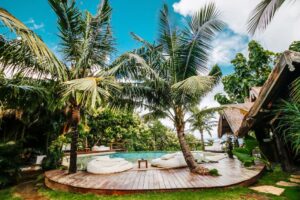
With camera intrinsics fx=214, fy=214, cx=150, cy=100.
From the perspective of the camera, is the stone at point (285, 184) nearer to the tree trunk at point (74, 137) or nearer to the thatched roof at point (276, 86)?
the thatched roof at point (276, 86)

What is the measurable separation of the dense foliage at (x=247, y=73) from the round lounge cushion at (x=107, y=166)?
16.2 m

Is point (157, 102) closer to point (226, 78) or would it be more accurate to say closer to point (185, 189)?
point (185, 189)

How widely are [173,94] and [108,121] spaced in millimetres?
13416

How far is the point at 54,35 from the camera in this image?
739 cm

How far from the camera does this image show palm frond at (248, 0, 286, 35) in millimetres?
3966

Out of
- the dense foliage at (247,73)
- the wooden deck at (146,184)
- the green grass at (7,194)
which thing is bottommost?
the green grass at (7,194)

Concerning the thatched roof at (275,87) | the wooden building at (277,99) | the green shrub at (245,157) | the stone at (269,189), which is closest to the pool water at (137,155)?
the green shrub at (245,157)

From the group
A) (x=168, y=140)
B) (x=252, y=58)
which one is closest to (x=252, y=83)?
(x=252, y=58)

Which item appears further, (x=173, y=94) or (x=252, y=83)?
(x=252, y=83)

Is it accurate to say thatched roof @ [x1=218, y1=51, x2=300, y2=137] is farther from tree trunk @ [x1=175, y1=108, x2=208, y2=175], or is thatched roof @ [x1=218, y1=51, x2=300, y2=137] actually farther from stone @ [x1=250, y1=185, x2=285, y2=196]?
stone @ [x1=250, y1=185, x2=285, y2=196]

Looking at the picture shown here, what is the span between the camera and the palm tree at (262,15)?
396 cm

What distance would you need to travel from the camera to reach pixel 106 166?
25.6 feet

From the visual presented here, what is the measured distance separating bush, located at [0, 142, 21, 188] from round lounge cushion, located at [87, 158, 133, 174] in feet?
8.38

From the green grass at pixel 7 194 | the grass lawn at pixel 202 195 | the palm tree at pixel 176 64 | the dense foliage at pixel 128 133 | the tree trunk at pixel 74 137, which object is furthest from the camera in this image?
the dense foliage at pixel 128 133
